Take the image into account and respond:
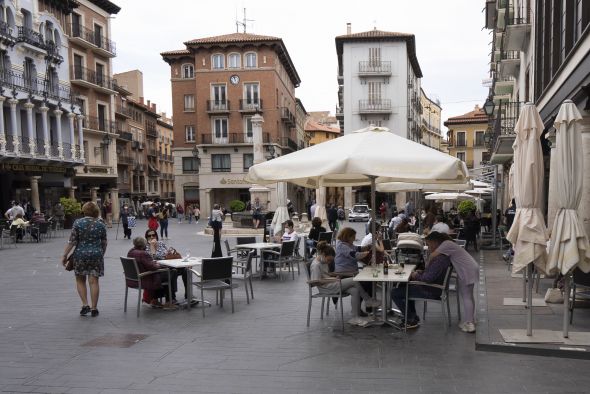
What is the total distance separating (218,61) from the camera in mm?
50062

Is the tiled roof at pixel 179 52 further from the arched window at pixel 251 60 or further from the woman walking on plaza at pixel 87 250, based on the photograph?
the woman walking on plaza at pixel 87 250

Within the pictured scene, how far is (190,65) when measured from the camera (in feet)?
173

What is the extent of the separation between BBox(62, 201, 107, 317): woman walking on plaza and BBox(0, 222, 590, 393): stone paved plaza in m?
0.52

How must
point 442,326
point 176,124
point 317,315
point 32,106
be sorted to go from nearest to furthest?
point 442,326 → point 317,315 → point 32,106 → point 176,124

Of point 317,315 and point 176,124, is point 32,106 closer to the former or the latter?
point 176,124

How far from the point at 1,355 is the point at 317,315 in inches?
167

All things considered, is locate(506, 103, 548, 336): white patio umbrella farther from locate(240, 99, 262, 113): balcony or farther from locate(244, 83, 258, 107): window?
locate(244, 83, 258, 107): window

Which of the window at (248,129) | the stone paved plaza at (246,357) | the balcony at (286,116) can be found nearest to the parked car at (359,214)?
the window at (248,129)

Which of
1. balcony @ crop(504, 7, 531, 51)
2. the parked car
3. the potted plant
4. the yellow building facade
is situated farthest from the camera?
the yellow building facade

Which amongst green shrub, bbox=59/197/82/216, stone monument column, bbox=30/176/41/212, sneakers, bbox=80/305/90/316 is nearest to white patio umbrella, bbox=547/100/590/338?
sneakers, bbox=80/305/90/316

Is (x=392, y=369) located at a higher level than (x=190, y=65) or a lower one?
lower

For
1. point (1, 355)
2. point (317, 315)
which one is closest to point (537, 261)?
point (317, 315)

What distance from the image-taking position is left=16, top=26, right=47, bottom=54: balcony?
3100cm

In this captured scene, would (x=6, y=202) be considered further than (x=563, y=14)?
Yes
